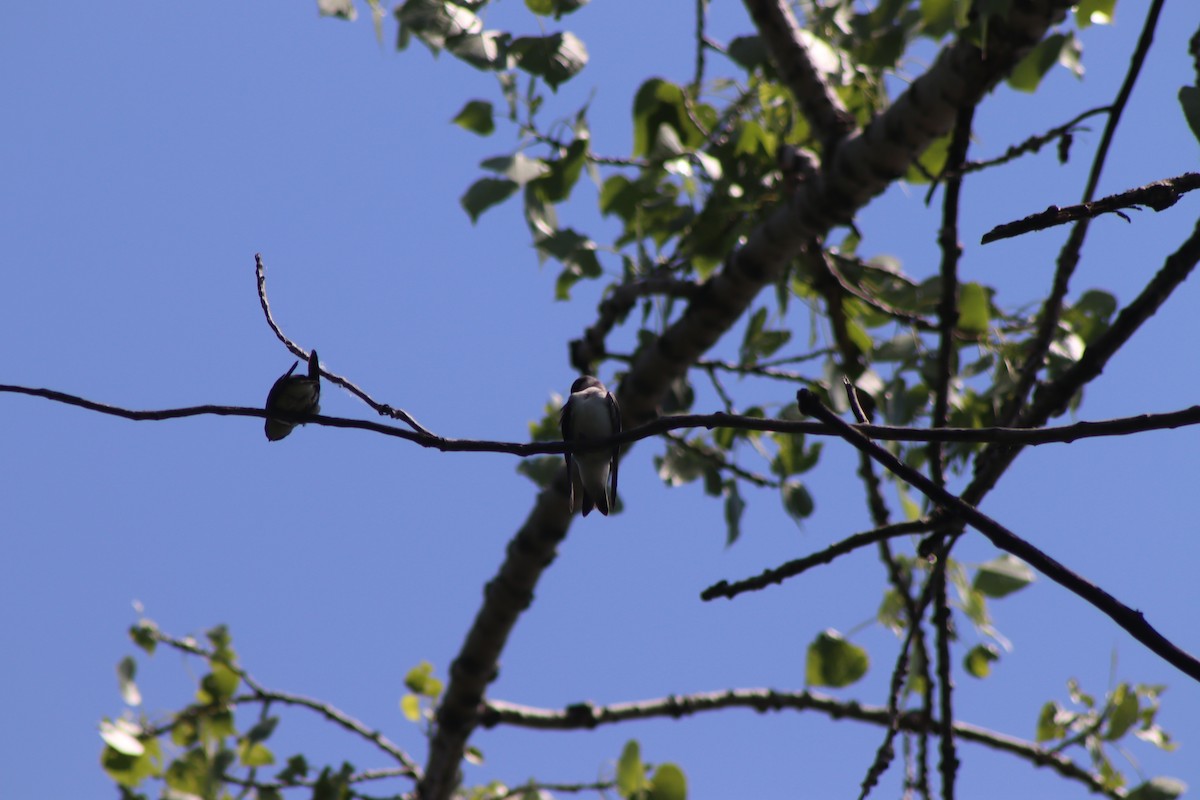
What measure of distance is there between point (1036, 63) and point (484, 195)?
1781 millimetres

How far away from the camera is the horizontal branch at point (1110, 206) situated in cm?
124

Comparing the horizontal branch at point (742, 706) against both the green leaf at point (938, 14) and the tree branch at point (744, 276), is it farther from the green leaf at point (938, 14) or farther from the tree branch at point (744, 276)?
the green leaf at point (938, 14)

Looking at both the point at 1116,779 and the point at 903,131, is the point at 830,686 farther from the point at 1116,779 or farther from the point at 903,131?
the point at 903,131

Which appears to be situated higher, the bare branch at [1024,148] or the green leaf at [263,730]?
the bare branch at [1024,148]

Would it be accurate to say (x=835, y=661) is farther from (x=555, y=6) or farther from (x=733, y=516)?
(x=555, y=6)

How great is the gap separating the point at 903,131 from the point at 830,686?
1.77m

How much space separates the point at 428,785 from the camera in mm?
4207

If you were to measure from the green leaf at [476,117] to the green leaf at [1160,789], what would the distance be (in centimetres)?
287

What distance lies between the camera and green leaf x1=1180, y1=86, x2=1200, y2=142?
1.53 m

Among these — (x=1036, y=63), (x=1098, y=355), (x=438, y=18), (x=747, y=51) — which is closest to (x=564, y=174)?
(x=438, y=18)

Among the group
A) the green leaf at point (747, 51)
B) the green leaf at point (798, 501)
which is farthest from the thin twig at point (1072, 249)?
the green leaf at point (747, 51)

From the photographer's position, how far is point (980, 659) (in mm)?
3559

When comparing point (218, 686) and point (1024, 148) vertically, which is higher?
point (1024, 148)

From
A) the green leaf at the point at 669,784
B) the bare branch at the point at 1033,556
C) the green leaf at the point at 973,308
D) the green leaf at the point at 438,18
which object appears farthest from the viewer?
the green leaf at the point at 669,784
